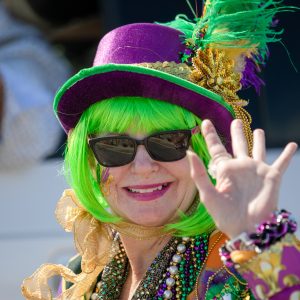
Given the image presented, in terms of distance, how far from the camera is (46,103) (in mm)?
4363

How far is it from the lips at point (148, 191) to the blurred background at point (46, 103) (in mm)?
1315

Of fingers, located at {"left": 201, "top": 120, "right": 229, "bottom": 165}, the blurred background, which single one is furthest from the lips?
the blurred background

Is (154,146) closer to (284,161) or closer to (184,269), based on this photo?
(184,269)

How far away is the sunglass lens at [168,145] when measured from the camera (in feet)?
7.86

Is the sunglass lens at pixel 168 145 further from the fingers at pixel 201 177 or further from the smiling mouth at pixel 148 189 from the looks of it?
the fingers at pixel 201 177

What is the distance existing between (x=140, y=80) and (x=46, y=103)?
2.05 meters

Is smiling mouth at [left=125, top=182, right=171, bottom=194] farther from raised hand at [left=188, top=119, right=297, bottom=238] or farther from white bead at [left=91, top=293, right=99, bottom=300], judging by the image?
raised hand at [left=188, top=119, right=297, bottom=238]

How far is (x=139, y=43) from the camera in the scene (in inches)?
97.6

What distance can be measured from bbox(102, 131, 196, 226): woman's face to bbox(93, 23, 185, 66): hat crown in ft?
0.75

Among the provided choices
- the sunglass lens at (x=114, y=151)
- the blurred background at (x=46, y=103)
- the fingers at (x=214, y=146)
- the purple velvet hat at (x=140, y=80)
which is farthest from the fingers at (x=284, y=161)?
the blurred background at (x=46, y=103)

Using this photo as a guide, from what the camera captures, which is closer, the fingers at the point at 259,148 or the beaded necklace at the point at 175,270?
the fingers at the point at 259,148

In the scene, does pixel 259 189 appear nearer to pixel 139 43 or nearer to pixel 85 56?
pixel 139 43

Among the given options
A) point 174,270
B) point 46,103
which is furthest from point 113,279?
point 46,103

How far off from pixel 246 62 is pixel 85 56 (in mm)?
2225
